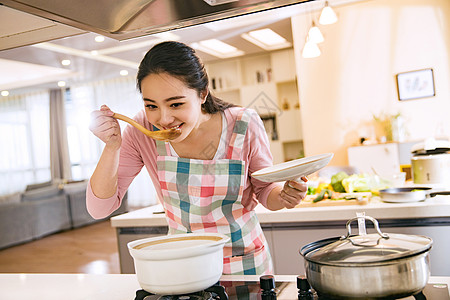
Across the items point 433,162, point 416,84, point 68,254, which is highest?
point 416,84

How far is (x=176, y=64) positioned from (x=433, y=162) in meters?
1.81

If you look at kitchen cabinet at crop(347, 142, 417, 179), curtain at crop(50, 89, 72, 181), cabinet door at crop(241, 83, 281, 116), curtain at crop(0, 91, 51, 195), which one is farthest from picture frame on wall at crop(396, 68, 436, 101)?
curtain at crop(0, 91, 51, 195)

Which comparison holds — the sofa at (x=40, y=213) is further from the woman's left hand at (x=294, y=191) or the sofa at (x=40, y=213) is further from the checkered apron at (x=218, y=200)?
the woman's left hand at (x=294, y=191)

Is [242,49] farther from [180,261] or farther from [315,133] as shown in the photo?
[180,261]

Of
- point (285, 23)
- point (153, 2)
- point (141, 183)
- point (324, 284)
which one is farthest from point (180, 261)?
point (141, 183)

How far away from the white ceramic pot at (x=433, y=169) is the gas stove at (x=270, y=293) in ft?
5.75

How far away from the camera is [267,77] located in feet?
26.2

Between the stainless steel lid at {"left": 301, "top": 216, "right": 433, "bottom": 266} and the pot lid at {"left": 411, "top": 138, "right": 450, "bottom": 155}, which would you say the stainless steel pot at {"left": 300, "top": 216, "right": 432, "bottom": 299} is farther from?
the pot lid at {"left": 411, "top": 138, "right": 450, "bottom": 155}

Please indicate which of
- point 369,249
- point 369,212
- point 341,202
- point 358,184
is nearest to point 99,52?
point 358,184

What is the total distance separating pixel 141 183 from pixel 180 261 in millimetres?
8858

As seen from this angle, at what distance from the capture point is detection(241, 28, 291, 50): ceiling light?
6602 millimetres

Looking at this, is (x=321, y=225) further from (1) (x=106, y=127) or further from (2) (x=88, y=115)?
(2) (x=88, y=115)

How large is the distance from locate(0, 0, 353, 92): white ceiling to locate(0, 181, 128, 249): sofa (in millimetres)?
2129

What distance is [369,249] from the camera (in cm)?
77
